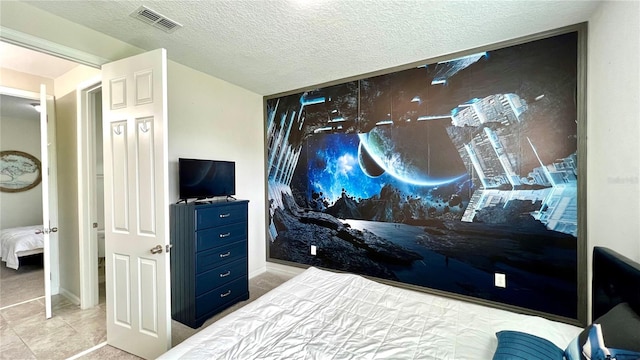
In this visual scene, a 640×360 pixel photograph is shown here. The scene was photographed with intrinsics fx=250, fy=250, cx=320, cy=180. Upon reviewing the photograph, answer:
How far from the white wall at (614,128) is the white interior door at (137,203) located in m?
2.90

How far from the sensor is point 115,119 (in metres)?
2.01

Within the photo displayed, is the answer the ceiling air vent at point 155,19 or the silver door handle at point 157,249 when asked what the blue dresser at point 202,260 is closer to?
the silver door handle at point 157,249

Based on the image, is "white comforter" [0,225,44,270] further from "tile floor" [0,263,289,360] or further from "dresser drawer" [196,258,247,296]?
"dresser drawer" [196,258,247,296]

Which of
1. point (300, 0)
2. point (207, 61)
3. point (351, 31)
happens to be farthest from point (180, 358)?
point (207, 61)

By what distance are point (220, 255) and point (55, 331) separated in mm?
1471

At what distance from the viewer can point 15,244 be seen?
11.6 ft

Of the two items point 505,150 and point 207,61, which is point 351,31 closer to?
point 207,61

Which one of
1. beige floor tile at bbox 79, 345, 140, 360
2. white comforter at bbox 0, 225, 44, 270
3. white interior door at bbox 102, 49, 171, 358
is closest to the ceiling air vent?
white interior door at bbox 102, 49, 171, 358

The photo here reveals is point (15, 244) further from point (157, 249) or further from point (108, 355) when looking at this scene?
point (157, 249)

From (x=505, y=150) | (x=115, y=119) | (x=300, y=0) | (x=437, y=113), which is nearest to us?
(x=300, y=0)

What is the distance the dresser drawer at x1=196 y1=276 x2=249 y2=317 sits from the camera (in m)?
2.40

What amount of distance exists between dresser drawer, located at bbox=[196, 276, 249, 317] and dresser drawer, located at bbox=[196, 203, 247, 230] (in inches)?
26.2

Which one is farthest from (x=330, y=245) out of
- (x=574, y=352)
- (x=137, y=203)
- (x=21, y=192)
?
(x=21, y=192)

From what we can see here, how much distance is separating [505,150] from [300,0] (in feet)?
6.96
